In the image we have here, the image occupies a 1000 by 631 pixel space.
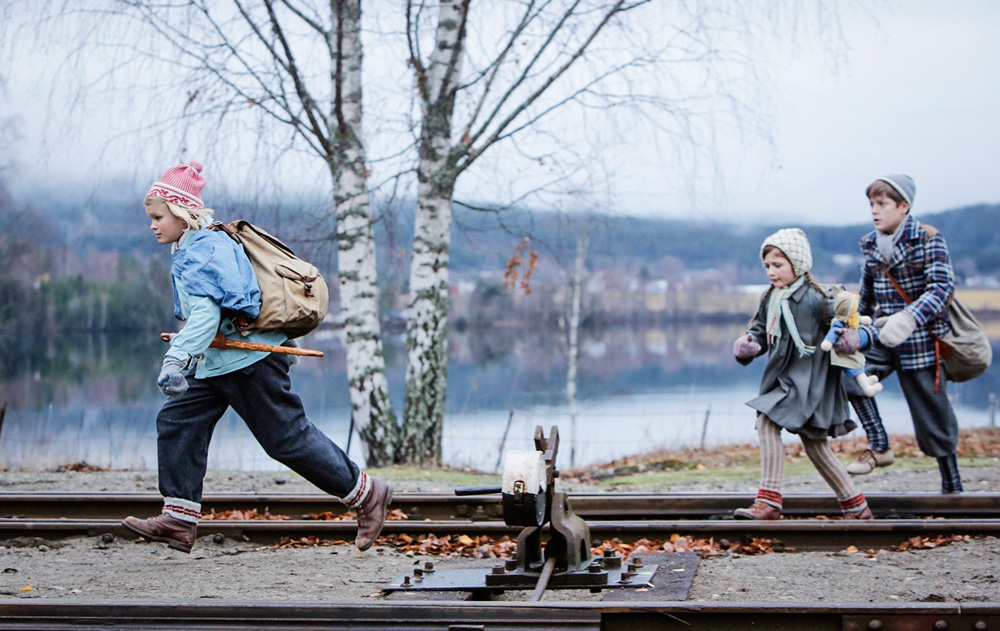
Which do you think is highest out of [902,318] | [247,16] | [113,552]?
[247,16]

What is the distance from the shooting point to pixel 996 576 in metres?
5.18

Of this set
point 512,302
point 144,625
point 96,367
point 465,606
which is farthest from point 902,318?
point 512,302

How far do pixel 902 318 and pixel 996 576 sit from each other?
2036 millimetres

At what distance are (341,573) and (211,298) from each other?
173 cm

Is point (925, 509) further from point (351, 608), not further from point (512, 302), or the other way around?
point (512, 302)

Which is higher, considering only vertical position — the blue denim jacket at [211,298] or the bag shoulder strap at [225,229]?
the bag shoulder strap at [225,229]

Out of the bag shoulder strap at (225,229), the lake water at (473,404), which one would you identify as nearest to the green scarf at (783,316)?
the bag shoulder strap at (225,229)

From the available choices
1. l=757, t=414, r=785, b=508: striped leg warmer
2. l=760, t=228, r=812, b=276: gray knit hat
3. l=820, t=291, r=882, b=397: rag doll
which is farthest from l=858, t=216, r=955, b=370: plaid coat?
l=757, t=414, r=785, b=508: striped leg warmer

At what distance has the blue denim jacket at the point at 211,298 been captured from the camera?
4789 mm

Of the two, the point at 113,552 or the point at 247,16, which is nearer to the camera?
the point at 113,552

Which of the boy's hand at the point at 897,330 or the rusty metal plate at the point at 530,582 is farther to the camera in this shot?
the boy's hand at the point at 897,330

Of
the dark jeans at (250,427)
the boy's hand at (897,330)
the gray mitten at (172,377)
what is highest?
the boy's hand at (897,330)

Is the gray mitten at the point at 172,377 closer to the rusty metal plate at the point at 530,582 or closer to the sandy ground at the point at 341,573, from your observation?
the sandy ground at the point at 341,573

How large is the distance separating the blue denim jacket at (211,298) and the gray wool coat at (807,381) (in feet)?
10.1
